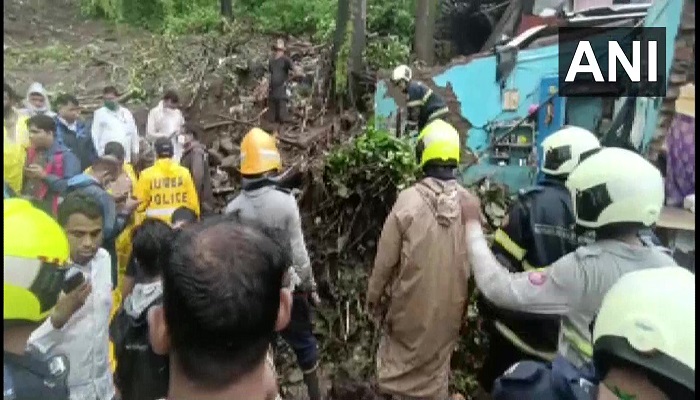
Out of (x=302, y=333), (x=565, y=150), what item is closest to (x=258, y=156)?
(x=302, y=333)

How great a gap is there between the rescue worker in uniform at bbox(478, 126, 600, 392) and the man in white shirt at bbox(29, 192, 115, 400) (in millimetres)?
1614

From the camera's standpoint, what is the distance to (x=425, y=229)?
3150mm

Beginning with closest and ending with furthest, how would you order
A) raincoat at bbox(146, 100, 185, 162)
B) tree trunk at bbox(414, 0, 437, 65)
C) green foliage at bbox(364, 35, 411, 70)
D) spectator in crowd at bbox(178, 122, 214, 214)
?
1. spectator in crowd at bbox(178, 122, 214, 214)
2. raincoat at bbox(146, 100, 185, 162)
3. green foliage at bbox(364, 35, 411, 70)
4. tree trunk at bbox(414, 0, 437, 65)

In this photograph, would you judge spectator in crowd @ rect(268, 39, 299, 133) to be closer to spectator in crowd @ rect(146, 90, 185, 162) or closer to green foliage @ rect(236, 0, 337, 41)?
spectator in crowd @ rect(146, 90, 185, 162)

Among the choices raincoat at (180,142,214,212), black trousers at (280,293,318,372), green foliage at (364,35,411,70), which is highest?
green foliage at (364,35,411,70)

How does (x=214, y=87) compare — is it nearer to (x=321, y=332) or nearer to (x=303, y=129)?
(x=303, y=129)

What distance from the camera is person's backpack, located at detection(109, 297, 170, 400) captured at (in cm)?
243

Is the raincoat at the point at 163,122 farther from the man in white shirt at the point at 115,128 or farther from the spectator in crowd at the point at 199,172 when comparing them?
the spectator in crowd at the point at 199,172

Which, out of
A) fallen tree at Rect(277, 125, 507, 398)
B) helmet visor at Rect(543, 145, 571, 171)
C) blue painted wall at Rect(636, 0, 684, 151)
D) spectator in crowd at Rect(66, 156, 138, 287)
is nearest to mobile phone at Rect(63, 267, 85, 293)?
spectator in crowd at Rect(66, 156, 138, 287)

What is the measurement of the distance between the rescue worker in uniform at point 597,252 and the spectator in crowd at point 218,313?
113cm

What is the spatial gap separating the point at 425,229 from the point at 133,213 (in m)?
2.02

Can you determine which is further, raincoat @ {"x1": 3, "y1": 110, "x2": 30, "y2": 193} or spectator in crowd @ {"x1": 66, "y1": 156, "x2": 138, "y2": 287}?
raincoat @ {"x1": 3, "y1": 110, "x2": 30, "y2": 193}

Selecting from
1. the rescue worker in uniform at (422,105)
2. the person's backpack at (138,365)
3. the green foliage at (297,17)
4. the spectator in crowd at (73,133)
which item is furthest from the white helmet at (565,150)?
the green foliage at (297,17)

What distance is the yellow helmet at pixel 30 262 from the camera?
66.1 inches
